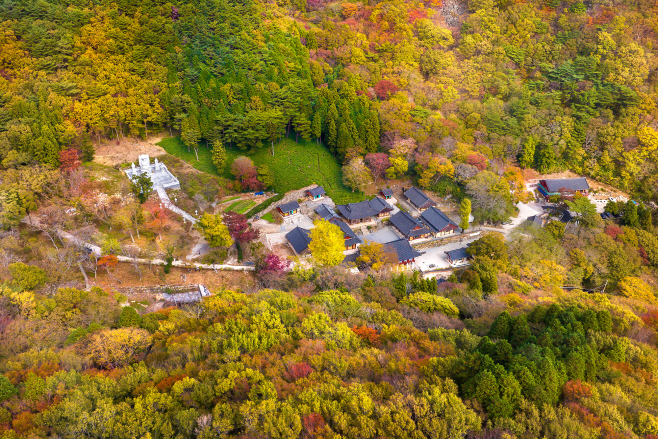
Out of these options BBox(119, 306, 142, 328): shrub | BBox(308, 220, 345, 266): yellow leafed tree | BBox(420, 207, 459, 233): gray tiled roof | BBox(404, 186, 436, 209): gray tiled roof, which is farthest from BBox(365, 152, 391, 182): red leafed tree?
BBox(119, 306, 142, 328): shrub

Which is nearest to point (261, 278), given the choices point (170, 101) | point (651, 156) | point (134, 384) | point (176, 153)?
point (134, 384)

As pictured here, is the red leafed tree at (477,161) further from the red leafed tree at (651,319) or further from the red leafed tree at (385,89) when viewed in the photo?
the red leafed tree at (651,319)

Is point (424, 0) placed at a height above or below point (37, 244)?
above

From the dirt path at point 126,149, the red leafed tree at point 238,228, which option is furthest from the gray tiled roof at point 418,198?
the dirt path at point 126,149

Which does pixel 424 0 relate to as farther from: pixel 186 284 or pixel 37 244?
pixel 37 244

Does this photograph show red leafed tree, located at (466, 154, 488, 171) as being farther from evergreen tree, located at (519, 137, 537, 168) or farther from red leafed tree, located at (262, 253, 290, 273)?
red leafed tree, located at (262, 253, 290, 273)

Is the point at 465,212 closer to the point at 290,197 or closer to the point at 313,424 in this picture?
the point at 290,197

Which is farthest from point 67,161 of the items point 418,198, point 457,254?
point 457,254

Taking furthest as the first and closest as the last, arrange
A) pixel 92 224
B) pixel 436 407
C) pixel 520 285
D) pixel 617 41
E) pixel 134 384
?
1. pixel 617 41
2. pixel 92 224
3. pixel 520 285
4. pixel 134 384
5. pixel 436 407
